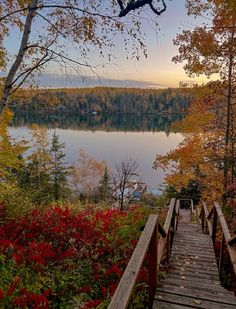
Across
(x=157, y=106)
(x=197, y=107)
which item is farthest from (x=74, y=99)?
(x=197, y=107)

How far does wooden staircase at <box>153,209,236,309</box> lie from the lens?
13.4 ft

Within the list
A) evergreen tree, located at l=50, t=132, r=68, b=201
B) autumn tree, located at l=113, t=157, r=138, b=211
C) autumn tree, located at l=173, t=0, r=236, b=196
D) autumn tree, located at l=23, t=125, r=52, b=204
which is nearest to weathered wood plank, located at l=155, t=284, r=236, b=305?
autumn tree, located at l=173, t=0, r=236, b=196

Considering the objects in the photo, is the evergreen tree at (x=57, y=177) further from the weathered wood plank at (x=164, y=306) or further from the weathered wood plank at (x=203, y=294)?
the weathered wood plank at (x=164, y=306)

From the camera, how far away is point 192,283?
4.83 metres

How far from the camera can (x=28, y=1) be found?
650 cm

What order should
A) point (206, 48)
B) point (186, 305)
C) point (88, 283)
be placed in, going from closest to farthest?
point (186, 305) → point (88, 283) → point (206, 48)

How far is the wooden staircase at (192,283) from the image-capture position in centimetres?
407

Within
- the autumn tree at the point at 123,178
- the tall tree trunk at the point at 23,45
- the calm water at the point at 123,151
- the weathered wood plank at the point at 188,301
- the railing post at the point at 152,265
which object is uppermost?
the tall tree trunk at the point at 23,45

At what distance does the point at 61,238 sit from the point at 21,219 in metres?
1.38

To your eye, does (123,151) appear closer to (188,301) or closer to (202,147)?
(202,147)

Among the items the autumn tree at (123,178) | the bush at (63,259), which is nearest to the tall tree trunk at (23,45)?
the bush at (63,259)

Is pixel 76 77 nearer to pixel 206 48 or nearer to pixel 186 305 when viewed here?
pixel 186 305

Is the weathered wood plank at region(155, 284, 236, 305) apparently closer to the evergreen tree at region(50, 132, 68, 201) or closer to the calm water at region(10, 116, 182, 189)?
the evergreen tree at region(50, 132, 68, 201)

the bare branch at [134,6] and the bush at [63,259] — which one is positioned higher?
the bare branch at [134,6]
